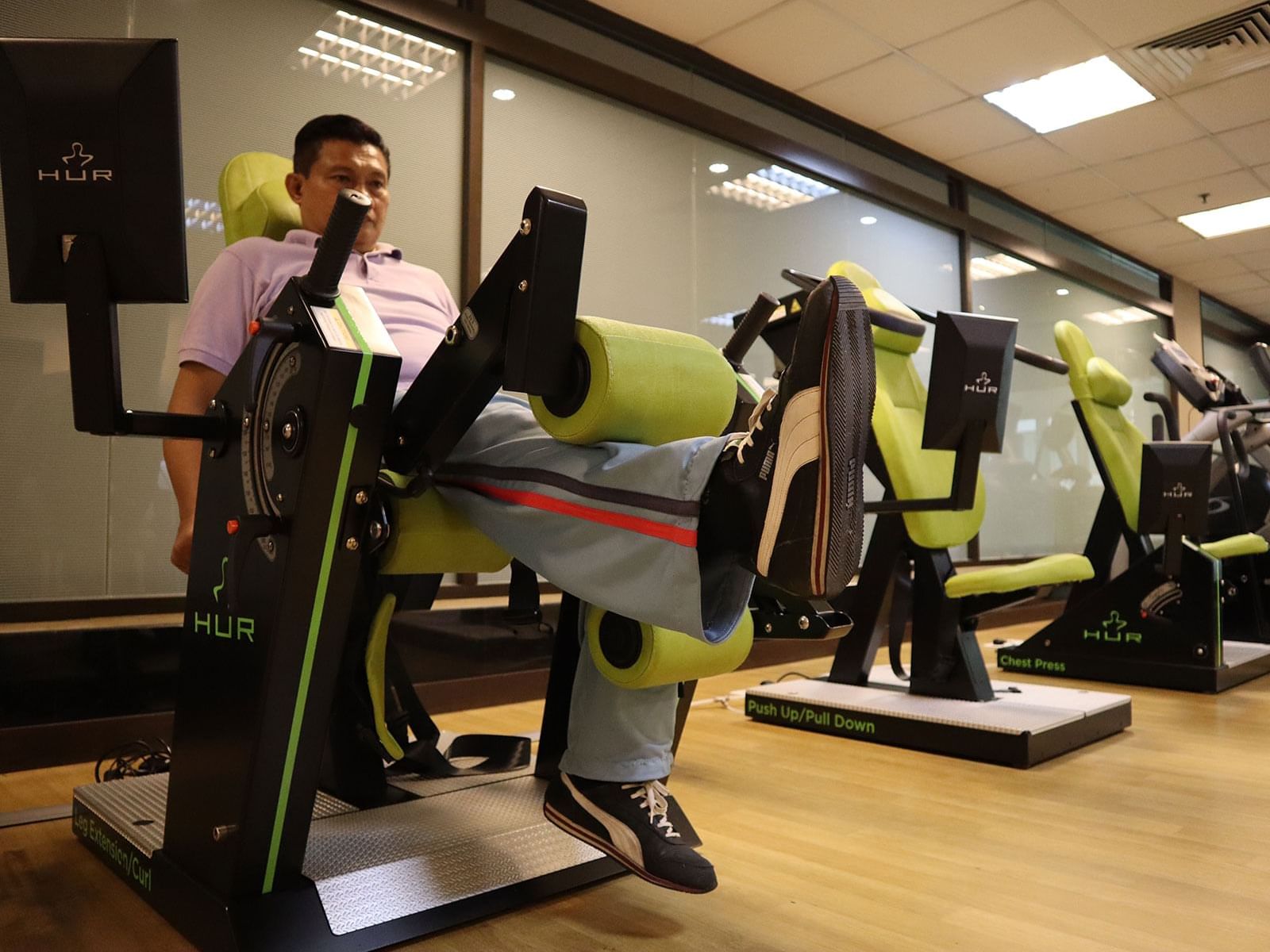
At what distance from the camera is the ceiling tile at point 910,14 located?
3713 mm

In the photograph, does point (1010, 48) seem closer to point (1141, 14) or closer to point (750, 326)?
point (1141, 14)

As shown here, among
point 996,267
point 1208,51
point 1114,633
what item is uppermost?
point 1208,51

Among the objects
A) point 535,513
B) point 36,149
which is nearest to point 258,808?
point 535,513

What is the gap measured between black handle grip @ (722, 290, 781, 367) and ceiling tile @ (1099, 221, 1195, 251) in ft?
19.7

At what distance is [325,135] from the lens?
5.66 feet

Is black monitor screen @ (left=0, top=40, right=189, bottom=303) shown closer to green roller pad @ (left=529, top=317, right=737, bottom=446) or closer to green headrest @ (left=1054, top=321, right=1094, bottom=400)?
green roller pad @ (left=529, top=317, right=737, bottom=446)

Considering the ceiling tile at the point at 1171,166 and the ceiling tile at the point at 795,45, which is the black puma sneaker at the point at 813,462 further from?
the ceiling tile at the point at 1171,166

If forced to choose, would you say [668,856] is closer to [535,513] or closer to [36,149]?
[535,513]

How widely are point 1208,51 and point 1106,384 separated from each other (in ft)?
6.07

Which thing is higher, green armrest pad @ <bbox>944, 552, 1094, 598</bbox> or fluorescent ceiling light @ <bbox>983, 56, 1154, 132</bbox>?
fluorescent ceiling light @ <bbox>983, 56, 1154, 132</bbox>

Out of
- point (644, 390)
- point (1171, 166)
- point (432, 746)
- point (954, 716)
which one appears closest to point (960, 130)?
point (1171, 166)

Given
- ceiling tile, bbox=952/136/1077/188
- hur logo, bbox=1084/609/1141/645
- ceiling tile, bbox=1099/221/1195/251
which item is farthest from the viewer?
ceiling tile, bbox=1099/221/1195/251

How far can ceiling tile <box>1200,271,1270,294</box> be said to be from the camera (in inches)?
312

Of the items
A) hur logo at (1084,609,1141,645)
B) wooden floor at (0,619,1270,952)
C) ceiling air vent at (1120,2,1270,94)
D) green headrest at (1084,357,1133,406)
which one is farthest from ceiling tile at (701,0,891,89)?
wooden floor at (0,619,1270,952)
